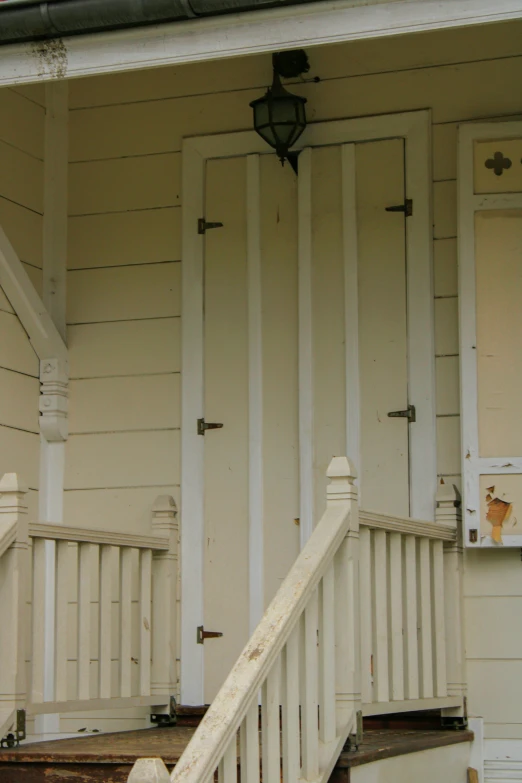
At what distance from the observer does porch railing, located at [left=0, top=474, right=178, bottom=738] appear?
429 cm

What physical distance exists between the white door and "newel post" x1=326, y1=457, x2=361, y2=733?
1042mm

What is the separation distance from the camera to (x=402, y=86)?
5434mm

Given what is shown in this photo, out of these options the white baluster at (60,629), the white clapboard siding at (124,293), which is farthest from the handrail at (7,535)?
the white clapboard siding at (124,293)

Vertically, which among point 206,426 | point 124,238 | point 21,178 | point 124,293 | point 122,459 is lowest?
point 122,459

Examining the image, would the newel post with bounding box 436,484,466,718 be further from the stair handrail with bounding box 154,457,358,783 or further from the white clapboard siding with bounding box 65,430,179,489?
the white clapboard siding with bounding box 65,430,179,489

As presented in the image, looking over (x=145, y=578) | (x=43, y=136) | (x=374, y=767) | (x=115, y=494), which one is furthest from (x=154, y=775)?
(x=43, y=136)

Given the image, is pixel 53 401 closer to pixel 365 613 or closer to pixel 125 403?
pixel 125 403

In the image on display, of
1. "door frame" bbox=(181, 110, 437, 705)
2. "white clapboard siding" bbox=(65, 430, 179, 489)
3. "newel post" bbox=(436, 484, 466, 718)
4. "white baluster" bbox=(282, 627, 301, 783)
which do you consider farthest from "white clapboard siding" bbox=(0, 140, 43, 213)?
"white baluster" bbox=(282, 627, 301, 783)

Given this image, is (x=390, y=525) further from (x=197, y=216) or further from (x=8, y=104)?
(x=8, y=104)

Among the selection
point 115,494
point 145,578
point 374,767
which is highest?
point 115,494

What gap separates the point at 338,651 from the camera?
4102 millimetres

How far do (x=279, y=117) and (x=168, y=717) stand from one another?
98.3 inches

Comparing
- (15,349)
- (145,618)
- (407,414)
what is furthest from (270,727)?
(15,349)

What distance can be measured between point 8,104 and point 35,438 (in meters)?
1.46
